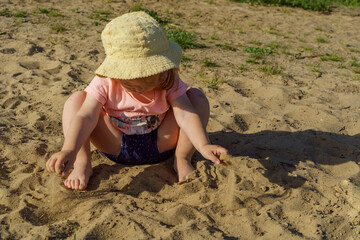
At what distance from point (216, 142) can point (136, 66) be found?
3.94 ft

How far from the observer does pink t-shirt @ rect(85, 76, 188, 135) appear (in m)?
2.75

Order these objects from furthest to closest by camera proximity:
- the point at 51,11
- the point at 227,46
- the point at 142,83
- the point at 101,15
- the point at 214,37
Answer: the point at 101,15
the point at 51,11
the point at 214,37
the point at 227,46
the point at 142,83

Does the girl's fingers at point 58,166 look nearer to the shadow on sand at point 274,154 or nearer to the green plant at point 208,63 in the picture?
the shadow on sand at point 274,154

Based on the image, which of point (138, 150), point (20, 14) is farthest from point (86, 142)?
point (20, 14)

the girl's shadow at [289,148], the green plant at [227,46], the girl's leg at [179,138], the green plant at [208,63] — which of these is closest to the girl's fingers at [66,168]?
the girl's leg at [179,138]

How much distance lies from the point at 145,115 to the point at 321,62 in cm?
339

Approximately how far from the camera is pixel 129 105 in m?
2.79

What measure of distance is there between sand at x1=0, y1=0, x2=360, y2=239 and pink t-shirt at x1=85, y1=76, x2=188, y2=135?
0.31 meters

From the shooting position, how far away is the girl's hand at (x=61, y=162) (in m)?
2.38

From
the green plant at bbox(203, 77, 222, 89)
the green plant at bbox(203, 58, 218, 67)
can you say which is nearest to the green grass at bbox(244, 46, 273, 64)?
the green plant at bbox(203, 58, 218, 67)

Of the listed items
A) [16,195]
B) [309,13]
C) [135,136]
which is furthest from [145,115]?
[309,13]

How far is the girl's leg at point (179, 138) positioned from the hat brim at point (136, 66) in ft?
1.72

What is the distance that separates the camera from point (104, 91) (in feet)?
9.01

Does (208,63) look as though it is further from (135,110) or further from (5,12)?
(5,12)
